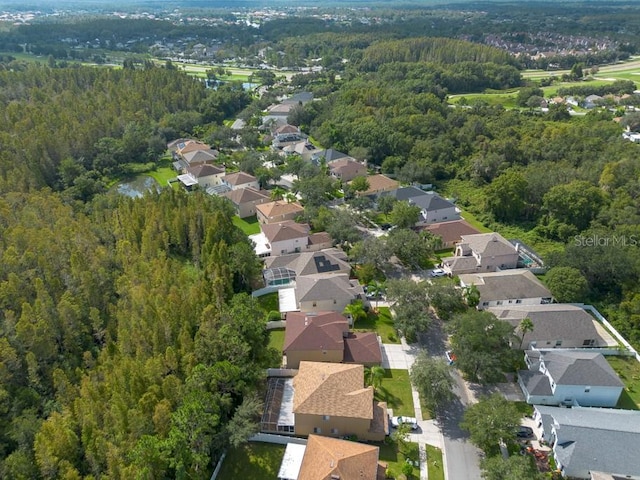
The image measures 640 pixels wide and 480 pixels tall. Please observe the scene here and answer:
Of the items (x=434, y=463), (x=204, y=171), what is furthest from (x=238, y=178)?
(x=434, y=463)

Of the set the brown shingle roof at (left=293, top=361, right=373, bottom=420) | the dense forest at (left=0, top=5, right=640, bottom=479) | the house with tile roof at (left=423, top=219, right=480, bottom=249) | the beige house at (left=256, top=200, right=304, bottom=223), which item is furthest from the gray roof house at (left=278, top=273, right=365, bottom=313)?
A: the beige house at (left=256, top=200, right=304, bottom=223)

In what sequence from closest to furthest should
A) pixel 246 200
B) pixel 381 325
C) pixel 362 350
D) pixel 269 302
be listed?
pixel 362 350, pixel 381 325, pixel 269 302, pixel 246 200

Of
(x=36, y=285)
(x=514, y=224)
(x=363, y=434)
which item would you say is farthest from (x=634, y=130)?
(x=36, y=285)

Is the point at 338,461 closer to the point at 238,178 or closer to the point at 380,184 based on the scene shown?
the point at 380,184

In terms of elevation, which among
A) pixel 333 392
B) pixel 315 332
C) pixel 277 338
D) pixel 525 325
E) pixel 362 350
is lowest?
pixel 277 338

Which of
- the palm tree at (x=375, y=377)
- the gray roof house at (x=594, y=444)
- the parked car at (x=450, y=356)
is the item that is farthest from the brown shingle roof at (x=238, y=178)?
the gray roof house at (x=594, y=444)

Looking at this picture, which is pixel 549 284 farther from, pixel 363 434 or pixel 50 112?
pixel 50 112
